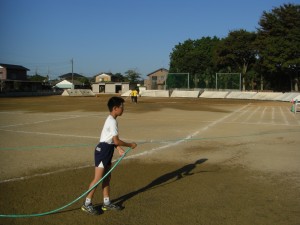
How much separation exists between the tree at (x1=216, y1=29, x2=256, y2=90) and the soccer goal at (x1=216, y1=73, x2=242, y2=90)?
1330 cm

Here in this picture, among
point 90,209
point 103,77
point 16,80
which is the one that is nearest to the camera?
point 90,209

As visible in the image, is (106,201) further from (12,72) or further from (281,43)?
(12,72)

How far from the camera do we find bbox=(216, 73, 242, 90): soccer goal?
142 ft

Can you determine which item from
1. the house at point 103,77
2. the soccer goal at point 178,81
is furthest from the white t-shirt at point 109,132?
the house at point 103,77

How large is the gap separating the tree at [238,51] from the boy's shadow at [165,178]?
5122 centimetres

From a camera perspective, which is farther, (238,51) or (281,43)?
(238,51)

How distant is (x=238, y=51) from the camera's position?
2224 inches

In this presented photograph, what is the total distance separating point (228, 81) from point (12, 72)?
47.3 metres

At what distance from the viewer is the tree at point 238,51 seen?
56031 mm

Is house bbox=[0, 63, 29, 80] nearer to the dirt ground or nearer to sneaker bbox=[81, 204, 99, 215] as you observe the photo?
the dirt ground

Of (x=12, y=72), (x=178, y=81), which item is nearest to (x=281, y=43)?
(x=178, y=81)

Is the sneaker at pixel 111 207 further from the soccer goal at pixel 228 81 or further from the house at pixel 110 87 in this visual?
the house at pixel 110 87

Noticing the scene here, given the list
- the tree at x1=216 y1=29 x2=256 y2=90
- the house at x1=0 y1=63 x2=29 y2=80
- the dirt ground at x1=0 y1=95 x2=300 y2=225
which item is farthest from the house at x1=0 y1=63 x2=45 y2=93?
the dirt ground at x1=0 y1=95 x2=300 y2=225

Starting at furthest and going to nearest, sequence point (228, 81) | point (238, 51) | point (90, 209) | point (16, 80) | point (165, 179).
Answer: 1. point (16, 80)
2. point (238, 51)
3. point (228, 81)
4. point (165, 179)
5. point (90, 209)
